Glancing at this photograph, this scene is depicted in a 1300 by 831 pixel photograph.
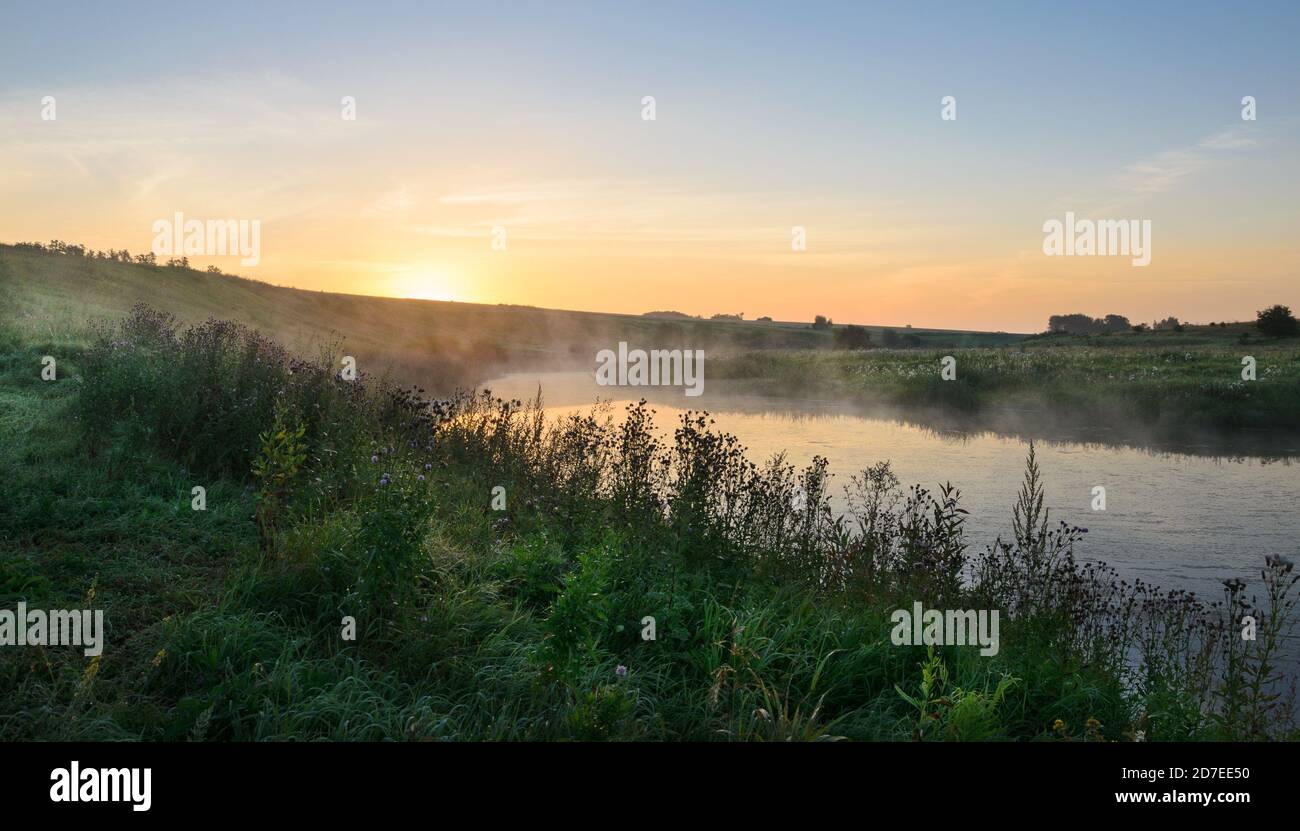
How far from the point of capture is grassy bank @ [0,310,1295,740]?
402 cm

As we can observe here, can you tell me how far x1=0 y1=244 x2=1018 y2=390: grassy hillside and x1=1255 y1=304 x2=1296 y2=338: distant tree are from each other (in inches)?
1246

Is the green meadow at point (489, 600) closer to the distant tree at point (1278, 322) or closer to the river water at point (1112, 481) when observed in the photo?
the river water at point (1112, 481)

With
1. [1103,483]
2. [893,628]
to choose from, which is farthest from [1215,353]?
[893,628]

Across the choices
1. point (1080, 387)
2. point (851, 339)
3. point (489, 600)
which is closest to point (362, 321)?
point (851, 339)

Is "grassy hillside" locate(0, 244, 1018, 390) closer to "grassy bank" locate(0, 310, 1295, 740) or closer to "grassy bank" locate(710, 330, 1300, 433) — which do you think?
"grassy bank" locate(0, 310, 1295, 740)

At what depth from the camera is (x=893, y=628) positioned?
5316 millimetres

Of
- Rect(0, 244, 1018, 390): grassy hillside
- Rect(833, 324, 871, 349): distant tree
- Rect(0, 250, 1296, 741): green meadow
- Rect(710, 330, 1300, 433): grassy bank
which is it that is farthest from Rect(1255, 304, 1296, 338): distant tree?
Rect(0, 250, 1296, 741): green meadow

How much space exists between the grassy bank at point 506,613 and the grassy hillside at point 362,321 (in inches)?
237

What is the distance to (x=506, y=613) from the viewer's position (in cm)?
517

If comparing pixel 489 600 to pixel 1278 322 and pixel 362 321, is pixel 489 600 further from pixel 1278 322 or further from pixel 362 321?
pixel 1278 322

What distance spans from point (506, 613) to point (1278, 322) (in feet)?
174

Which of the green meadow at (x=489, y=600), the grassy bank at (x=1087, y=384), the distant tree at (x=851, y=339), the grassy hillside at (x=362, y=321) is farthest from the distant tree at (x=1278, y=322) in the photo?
the green meadow at (x=489, y=600)

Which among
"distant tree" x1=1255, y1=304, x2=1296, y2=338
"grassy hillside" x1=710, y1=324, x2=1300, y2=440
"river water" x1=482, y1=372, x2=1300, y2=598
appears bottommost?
"river water" x1=482, y1=372, x2=1300, y2=598
